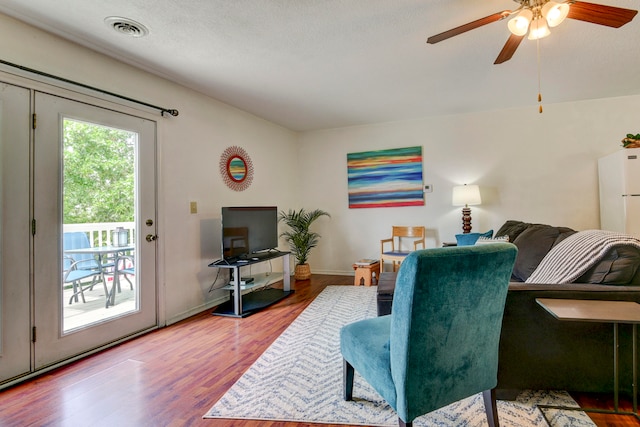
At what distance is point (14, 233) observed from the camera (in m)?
2.01

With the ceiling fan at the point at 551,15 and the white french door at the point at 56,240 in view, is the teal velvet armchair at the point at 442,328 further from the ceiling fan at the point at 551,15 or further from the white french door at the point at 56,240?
the white french door at the point at 56,240

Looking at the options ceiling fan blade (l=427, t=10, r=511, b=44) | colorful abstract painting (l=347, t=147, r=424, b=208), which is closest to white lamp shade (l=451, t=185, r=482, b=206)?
colorful abstract painting (l=347, t=147, r=424, b=208)

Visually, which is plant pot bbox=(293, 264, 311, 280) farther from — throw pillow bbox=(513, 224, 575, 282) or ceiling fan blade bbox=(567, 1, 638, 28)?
ceiling fan blade bbox=(567, 1, 638, 28)

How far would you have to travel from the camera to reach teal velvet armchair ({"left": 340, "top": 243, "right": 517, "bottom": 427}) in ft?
3.74

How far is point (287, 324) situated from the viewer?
2953 millimetres

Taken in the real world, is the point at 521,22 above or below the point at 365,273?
above

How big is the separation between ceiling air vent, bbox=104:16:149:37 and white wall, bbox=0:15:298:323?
47 centimetres

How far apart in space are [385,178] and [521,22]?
3.21 metres

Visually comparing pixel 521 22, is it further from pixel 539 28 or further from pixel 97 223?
pixel 97 223

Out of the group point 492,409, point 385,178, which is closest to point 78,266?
point 492,409

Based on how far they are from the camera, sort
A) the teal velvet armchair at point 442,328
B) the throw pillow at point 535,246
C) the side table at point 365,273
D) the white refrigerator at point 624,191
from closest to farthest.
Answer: the teal velvet armchair at point 442,328
the throw pillow at point 535,246
the white refrigerator at point 624,191
the side table at point 365,273

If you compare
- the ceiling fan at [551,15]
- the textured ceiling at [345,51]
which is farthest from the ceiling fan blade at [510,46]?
the textured ceiling at [345,51]

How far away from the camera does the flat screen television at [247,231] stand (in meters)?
3.33

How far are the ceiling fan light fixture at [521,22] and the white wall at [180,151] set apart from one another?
293cm
